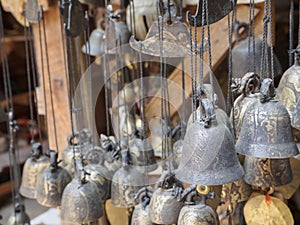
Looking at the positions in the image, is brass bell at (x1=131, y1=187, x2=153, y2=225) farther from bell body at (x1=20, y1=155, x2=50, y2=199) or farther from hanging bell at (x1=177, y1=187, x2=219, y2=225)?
bell body at (x1=20, y1=155, x2=50, y2=199)

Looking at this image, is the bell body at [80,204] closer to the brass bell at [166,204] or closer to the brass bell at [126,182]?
the brass bell at [126,182]

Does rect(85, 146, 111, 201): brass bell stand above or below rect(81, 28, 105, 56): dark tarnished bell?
below

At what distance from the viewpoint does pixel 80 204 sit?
4.01 feet

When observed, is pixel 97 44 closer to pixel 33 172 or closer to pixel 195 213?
pixel 33 172

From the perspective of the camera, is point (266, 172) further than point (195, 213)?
Yes

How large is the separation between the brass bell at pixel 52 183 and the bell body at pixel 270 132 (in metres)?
0.64

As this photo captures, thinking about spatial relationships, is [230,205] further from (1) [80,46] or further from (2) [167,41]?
(1) [80,46]

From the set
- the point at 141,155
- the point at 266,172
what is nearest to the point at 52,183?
the point at 141,155

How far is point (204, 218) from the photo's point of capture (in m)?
1.00

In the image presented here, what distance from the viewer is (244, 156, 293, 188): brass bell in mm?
1161

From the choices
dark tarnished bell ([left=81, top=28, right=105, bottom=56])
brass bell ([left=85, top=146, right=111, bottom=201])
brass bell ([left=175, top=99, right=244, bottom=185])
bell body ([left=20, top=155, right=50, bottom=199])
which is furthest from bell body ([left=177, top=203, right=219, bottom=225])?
dark tarnished bell ([left=81, top=28, right=105, bottom=56])

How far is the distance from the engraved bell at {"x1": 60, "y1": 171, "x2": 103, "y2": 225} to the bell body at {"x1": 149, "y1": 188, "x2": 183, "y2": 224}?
0.70 feet

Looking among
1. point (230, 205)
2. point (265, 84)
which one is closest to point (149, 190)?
point (230, 205)

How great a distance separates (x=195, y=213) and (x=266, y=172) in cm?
27
